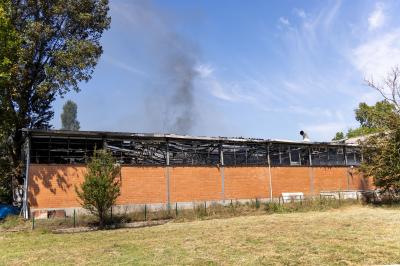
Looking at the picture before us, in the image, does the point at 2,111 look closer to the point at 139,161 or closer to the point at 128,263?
the point at 139,161

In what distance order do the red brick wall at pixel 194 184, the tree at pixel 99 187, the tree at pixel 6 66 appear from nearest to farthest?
the tree at pixel 99 187 < the tree at pixel 6 66 < the red brick wall at pixel 194 184

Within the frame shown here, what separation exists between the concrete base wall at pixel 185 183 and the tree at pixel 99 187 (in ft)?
15.6

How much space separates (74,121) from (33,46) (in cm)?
13001

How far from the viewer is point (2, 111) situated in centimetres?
2695

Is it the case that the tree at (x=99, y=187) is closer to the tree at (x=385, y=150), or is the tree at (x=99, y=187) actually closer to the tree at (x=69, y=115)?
the tree at (x=385, y=150)

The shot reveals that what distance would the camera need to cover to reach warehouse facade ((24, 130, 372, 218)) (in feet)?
89.3

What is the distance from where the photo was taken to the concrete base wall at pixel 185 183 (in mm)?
27094

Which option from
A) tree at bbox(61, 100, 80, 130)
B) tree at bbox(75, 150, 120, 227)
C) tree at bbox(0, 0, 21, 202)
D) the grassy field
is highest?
tree at bbox(61, 100, 80, 130)

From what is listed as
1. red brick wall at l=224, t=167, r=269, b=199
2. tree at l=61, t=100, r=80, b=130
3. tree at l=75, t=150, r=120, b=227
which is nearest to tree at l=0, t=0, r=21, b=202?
tree at l=75, t=150, r=120, b=227

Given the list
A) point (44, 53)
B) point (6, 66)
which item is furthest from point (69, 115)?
point (6, 66)

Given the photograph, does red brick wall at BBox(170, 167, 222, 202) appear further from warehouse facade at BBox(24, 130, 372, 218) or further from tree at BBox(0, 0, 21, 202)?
tree at BBox(0, 0, 21, 202)

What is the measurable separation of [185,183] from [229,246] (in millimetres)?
18150

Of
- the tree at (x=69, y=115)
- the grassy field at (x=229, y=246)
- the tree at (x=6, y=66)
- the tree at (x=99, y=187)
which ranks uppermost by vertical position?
the tree at (x=69, y=115)

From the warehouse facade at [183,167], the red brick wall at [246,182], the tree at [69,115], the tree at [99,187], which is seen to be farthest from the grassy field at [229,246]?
the tree at [69,115]
